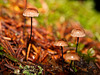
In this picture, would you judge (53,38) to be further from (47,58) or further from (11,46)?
(11,46)

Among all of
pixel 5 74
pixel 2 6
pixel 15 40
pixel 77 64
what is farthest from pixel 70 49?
pixel 2 6

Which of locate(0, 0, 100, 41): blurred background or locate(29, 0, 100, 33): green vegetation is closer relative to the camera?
locate(0, 0, 100, 41): blurred background

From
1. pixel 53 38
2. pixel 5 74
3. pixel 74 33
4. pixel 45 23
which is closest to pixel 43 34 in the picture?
pixel 53 38

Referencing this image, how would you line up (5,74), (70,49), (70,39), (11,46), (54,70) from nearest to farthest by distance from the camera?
1. (5,74)
2. (54,70)
3. (11,46)
4. (70,49)
5. (70,39)

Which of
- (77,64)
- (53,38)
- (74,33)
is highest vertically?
(74,33)

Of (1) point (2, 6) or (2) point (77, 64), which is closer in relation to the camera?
(2) point (77, 64)

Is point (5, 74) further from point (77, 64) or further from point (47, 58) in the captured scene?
Result: point (77, 64)

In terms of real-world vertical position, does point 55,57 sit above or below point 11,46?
below

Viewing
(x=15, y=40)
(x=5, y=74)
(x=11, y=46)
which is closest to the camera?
(x=5, y=74)

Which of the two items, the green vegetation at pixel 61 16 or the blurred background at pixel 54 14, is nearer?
the blurred background at pixel 54 14
